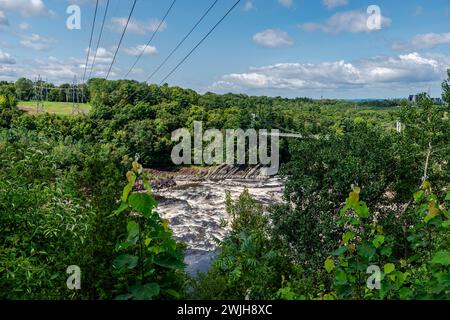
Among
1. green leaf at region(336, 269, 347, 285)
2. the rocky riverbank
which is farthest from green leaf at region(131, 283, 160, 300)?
the rocky riverbank

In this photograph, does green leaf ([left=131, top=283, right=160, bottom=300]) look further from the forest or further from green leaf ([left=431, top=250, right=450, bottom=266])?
green leaf ([left=431, top=250, right=450, bottom=266])

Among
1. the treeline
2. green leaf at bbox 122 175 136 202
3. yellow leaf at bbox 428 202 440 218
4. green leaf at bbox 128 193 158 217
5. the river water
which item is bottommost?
the river water

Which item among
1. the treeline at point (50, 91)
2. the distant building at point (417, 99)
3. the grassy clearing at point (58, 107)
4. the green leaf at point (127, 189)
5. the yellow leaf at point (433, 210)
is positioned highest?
the treeline at point (50, 91)

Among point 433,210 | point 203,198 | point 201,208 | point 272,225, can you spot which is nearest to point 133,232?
point 433,210

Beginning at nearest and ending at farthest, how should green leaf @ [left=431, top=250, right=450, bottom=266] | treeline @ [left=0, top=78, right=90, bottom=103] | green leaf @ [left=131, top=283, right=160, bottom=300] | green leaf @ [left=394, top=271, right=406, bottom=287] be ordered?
1. green leaf @ [left=131, top=283, right=160, bottom=300]
2. green leaf @ [left=431, top=250, right=450, bottom=266]
3. green leaf @ [left=394, top=271, right=406, bottom=287]
4. treeline @ [left=0, top=78, right=90, bottom=103]

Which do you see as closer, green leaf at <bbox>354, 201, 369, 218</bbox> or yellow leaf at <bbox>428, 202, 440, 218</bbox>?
green leaf at <bbox>354, 201, 369, 218</bbox>

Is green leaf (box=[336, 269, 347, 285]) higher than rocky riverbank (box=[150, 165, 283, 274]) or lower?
higher

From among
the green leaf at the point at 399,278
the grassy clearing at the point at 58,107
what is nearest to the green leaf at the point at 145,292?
the green leaf at the point at 399,278

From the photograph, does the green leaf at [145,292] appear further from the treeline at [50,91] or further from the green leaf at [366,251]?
the treeline at [50,91]
